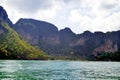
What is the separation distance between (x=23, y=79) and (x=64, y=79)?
24.8 feet

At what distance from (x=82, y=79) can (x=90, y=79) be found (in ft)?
5.08

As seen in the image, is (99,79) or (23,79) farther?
(99,79)

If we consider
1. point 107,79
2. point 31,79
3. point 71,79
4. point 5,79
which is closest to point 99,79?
point 107,79

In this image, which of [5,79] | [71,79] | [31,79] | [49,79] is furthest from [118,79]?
[5,79]

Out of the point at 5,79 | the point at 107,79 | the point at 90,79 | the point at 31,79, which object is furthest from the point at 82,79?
the point at 5,79

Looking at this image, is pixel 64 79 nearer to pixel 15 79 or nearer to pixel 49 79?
pixel 49 79

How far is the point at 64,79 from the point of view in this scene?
52375mm

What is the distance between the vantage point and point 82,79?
53.6 m

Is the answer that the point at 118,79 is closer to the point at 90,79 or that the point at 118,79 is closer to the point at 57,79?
the point at 90,79

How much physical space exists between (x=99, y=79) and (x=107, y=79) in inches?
63.4

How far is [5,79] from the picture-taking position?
5016 centimetres

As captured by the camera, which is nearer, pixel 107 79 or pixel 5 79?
pixel 5 79

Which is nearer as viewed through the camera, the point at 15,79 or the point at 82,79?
the point at 15,79

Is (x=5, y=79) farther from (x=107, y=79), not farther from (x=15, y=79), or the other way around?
(x=107, y=79)
